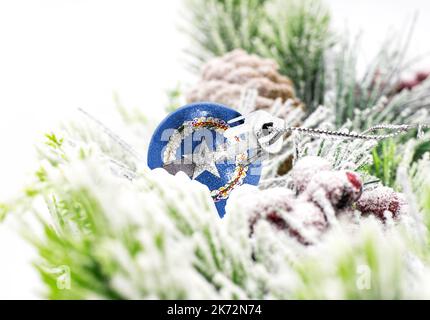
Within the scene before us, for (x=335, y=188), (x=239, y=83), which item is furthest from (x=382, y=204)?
(x=239, y=83)

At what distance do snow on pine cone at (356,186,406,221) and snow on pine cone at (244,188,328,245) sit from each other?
2.9 inches

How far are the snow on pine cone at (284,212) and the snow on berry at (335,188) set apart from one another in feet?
0.03

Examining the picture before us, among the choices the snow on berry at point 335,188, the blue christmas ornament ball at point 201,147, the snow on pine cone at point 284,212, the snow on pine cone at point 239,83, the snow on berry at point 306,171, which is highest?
the snow on pine cone at point 239,83

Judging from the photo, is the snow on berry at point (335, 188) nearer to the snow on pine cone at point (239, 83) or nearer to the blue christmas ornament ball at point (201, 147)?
the blue christmas ornament ball at point (201, 147)

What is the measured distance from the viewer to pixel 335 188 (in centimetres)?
30

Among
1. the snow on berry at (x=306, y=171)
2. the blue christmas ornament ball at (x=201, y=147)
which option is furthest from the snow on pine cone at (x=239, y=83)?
the snow on berry at (x=306, y=171)

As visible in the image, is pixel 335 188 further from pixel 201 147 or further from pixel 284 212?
pixel 201 147

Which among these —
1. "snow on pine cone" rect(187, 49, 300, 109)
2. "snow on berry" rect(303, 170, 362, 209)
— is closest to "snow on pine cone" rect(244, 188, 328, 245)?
"snow on berry" rect(303, 170, 362, 209)

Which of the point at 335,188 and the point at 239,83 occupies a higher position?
the point at 239,83

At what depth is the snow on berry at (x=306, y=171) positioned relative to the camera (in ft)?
→ 1.05

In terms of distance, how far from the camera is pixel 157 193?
28cm

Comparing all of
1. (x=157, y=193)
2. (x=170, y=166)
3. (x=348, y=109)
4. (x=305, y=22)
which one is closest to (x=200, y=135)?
(x=170, y=166)

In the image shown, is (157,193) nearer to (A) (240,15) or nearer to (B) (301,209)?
(B) (301,209)

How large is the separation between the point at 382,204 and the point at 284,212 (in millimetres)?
110
